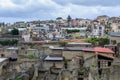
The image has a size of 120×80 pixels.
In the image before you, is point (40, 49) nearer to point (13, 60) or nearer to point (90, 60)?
point (13, 60)

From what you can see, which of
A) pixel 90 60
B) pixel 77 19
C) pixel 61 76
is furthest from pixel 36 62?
pixel 77 19

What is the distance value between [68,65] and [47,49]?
1133 cm

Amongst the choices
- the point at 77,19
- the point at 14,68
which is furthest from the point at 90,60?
the point at 77,19

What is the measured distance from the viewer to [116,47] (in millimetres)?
41719

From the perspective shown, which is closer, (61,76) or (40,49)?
(61,76)

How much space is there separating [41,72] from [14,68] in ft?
15.7

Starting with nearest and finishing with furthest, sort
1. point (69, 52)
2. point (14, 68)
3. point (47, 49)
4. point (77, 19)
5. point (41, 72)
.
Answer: point (41, 72) < point (14, 68) < point (69, 52) < point (47, 49) < point (77, 19)

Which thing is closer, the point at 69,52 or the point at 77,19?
the point at 69,52

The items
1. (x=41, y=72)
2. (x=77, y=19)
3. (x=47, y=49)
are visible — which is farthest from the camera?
(x=77, y=19)

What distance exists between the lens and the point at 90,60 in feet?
112

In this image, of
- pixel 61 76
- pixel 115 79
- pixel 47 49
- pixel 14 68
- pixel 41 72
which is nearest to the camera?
pixel 115 79

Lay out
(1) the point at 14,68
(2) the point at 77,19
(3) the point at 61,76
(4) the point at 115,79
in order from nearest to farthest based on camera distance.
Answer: (4) the point at 115,79 → (3) the point at 61,76 → (1) the point at 14,68 → (2) the point at 77,19

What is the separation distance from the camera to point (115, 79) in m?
23.6

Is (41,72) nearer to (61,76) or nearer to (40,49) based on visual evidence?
(61,76)
